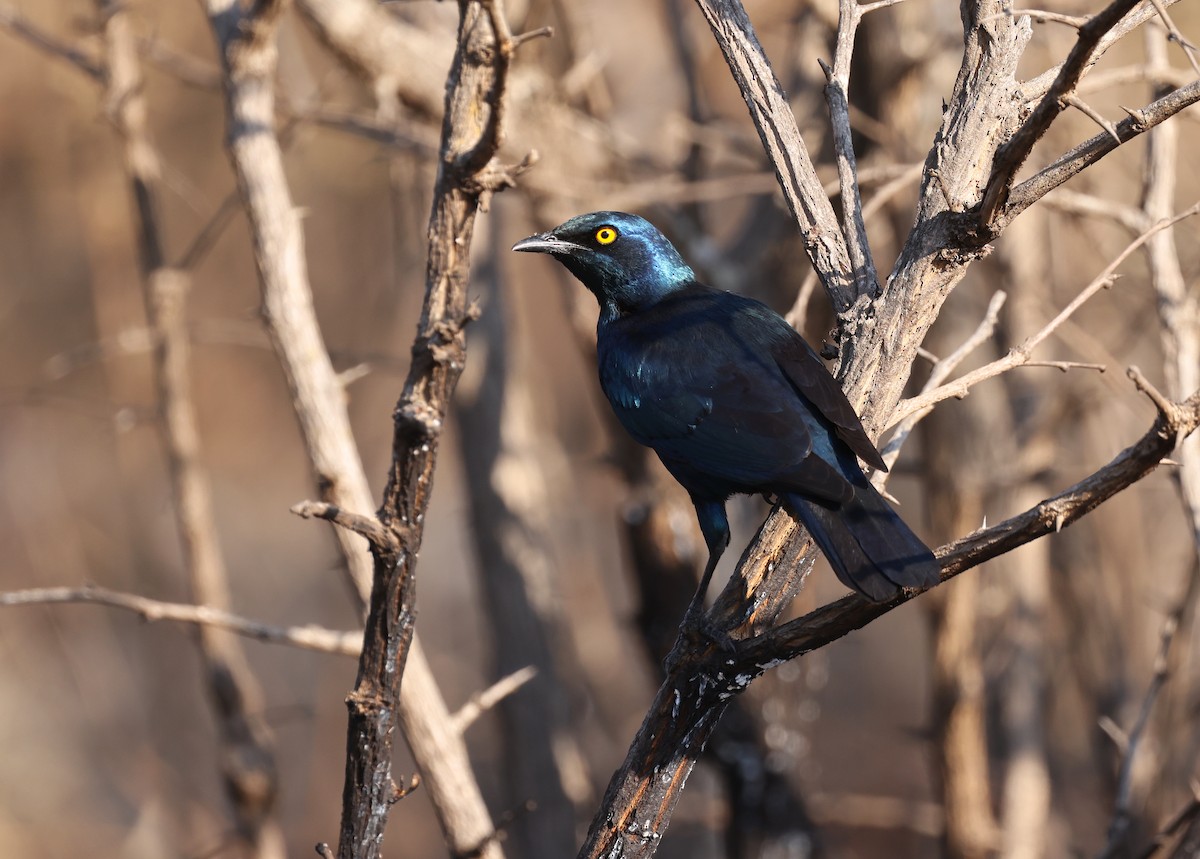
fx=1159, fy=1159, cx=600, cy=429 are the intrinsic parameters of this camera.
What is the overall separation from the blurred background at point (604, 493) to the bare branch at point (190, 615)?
41.7 inches

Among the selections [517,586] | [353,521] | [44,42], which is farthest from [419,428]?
[517,586]

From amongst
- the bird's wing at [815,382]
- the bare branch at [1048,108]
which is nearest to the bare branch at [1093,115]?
the bare branch at [1048,108]

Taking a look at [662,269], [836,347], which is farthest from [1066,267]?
[836,347]

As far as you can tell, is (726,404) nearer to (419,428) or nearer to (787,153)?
(787,153)

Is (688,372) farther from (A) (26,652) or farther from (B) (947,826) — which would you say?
(A) (26,652)

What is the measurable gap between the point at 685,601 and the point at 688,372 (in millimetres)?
2162

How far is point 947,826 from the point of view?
486 centimetres

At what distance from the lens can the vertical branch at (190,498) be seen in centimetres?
436

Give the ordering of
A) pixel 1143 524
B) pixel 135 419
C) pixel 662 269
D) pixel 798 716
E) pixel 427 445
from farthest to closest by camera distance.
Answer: pixel 1143 524 < pixel 798 716 < pixel 135 419 < pixel 662 269 < pixel 427 445

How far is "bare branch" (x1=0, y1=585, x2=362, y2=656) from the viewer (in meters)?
2.86

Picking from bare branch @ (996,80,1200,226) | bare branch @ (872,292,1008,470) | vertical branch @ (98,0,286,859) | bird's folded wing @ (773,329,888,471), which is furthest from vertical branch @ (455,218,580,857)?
bare branch @ (996,80,1200,226)

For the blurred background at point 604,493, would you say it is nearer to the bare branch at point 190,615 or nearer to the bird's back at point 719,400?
the bird's back at point 719,400

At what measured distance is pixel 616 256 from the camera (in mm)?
3771

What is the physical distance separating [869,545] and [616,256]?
168 centimetres
